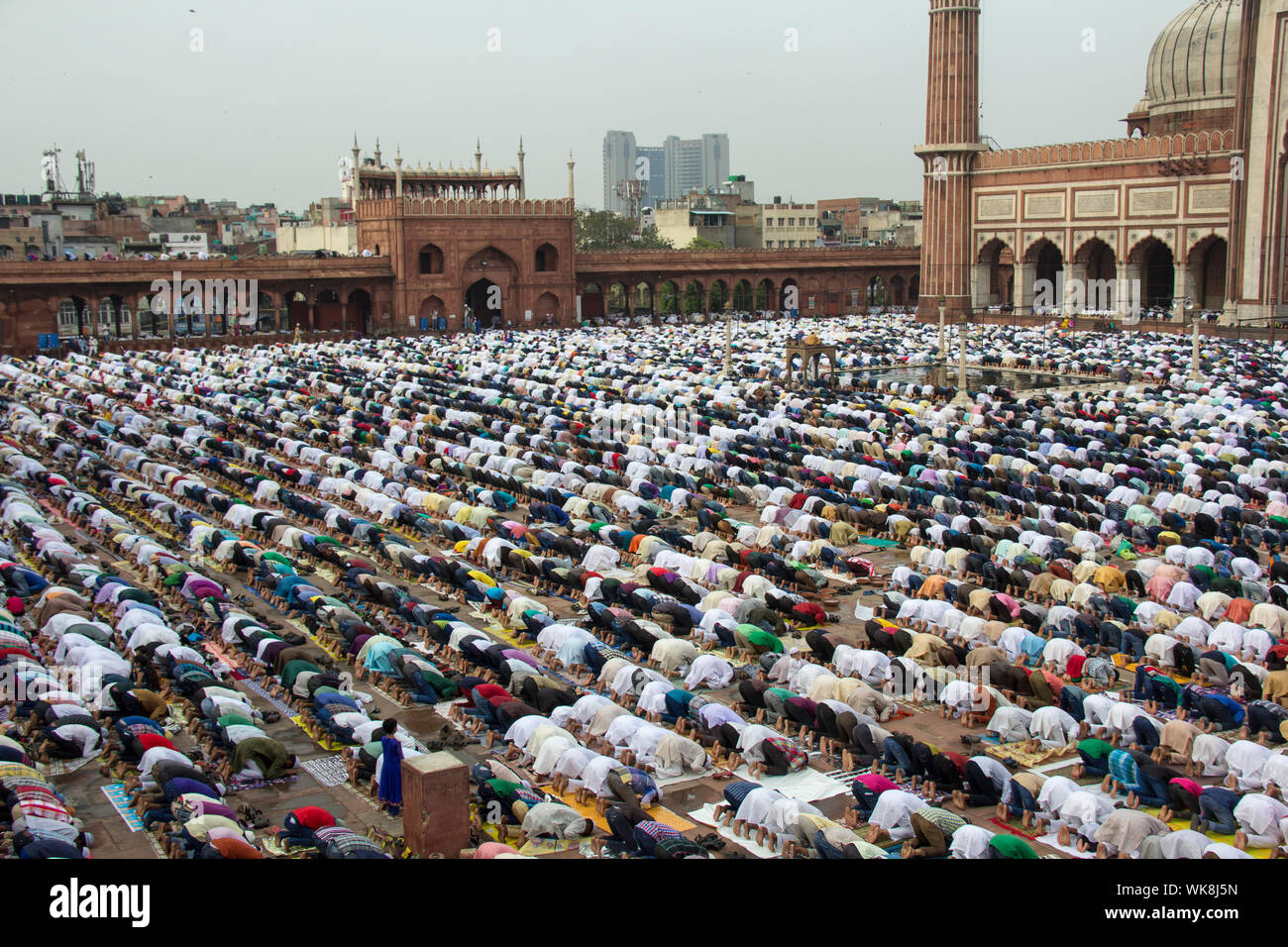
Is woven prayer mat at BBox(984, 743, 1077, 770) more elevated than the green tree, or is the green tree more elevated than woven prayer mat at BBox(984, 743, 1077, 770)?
the green tree

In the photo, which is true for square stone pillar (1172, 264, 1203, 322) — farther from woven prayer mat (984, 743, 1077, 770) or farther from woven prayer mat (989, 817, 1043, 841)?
woven prayer mat (989, 817, 1043, 841)

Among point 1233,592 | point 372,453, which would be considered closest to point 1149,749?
point 1233,592

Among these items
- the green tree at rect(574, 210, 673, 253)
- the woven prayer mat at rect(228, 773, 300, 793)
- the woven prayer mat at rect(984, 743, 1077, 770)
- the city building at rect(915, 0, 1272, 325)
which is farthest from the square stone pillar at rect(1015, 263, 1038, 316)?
the woven prayer mat at rect(228, 773, 300, 793)

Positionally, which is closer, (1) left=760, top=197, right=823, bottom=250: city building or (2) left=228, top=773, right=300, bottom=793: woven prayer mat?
(2) left=228, top=773, right=300, bottom=793: woven prayer mat

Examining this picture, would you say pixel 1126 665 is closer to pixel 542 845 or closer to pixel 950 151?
pixel 542 845

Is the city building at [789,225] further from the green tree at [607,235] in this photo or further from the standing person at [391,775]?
the standing person at [391,775]

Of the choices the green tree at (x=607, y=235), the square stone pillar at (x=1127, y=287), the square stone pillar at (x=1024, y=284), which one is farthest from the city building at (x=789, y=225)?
the square stone pillar at (x=1127, y=287)

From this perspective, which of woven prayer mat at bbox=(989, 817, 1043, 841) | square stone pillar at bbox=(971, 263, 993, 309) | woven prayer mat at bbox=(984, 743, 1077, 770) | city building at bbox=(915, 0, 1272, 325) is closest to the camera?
woven prayer mat at bbox=(989, 817, 1043, 841)
